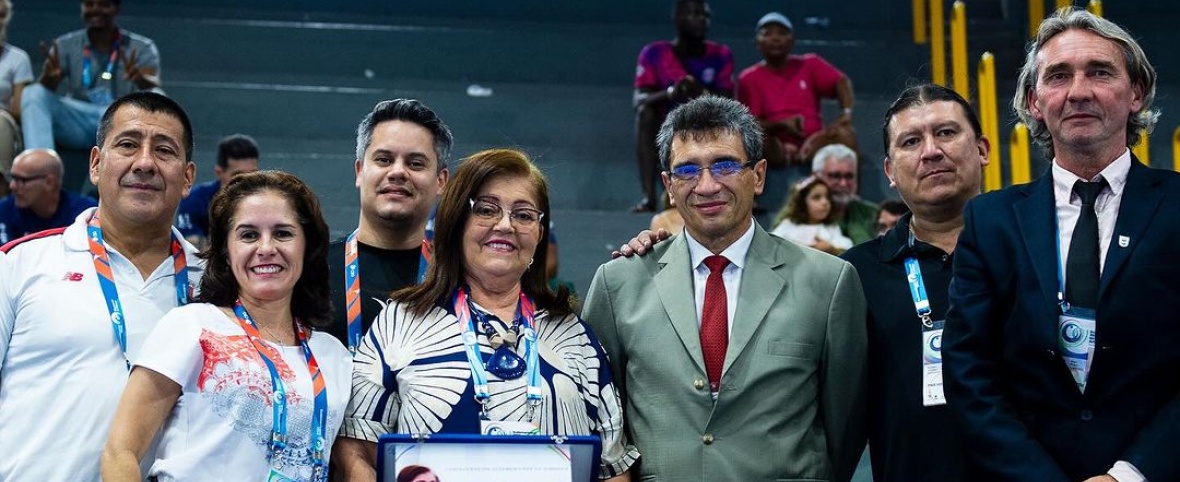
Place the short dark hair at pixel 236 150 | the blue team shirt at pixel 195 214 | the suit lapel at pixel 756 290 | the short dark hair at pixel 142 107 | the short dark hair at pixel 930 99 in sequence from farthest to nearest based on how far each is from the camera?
1. the short dark hair at pixel 236 150
2. the blue team shirt at pixel 195 214
3. the short dark hair at pixel 930 99
4. the short dark hair at pixel 142 107
5. the suit lapel at pixel 756 290

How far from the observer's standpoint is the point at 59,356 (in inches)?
117

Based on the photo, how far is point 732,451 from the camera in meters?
2.96

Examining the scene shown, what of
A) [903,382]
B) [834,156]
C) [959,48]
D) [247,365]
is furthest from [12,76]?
[903,382]

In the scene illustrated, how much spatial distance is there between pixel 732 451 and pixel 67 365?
150cm

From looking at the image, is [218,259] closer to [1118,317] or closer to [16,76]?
[1118,317]

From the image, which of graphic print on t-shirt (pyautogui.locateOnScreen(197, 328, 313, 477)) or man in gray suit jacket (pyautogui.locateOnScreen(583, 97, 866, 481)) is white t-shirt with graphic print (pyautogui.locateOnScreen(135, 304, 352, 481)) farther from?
man in gray suit jacket (pyautogui.locateOnScreen(583, 97, 866, 481))

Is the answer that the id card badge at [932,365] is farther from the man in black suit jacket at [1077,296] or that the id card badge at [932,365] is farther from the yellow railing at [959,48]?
the yellow railing at [959,48]

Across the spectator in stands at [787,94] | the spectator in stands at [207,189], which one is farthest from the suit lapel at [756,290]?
the spectator in stands at [787,94]

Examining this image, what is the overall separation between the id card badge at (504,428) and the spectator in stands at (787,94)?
5.10 m

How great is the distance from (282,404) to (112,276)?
637mm

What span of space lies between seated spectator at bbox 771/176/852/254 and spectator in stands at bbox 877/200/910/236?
18 cm

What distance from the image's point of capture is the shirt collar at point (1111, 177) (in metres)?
2.80

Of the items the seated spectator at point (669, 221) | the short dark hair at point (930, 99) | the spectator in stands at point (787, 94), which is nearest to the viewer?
the short dark hair at point (930, 99)

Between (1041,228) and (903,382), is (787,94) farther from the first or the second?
(1041,228)
